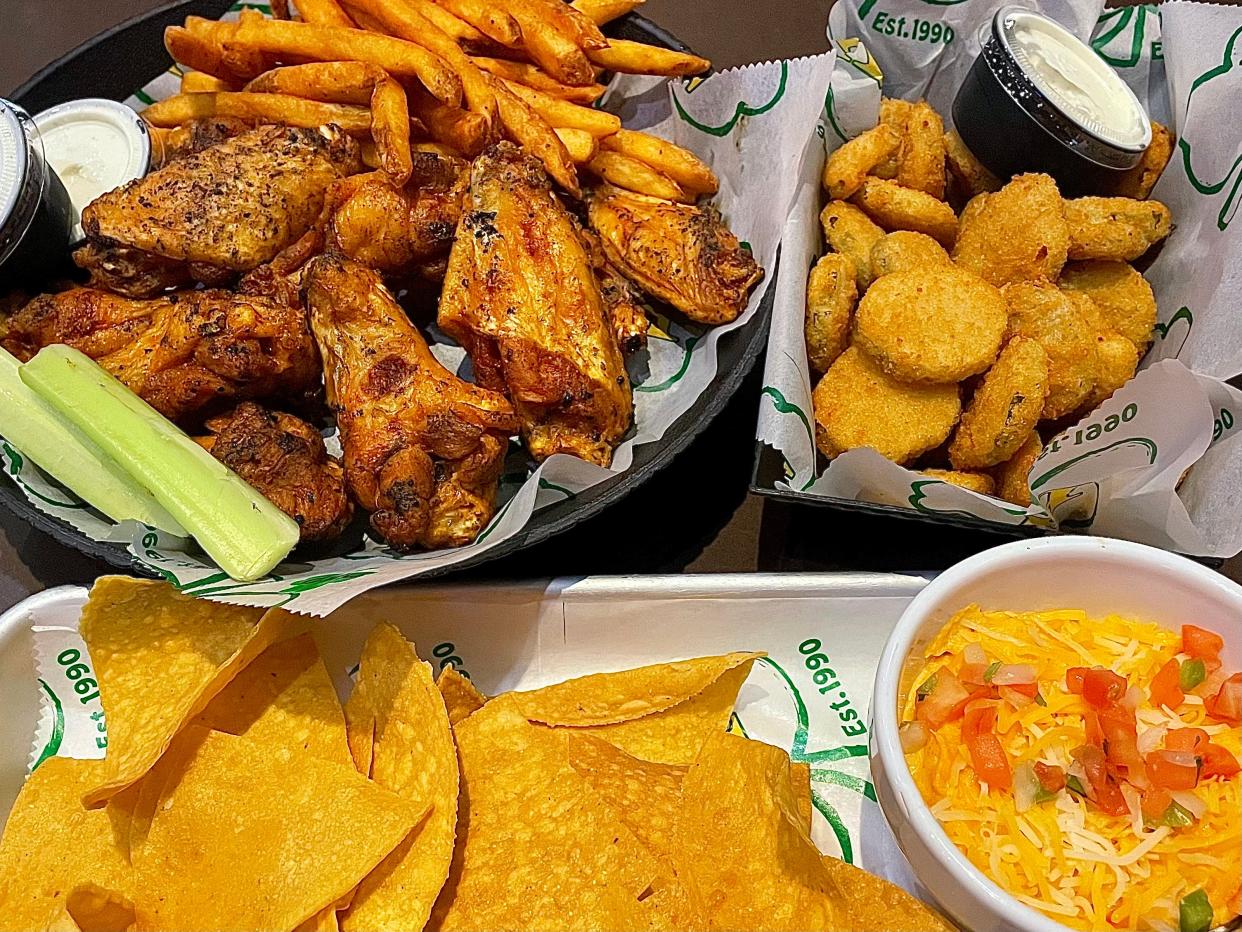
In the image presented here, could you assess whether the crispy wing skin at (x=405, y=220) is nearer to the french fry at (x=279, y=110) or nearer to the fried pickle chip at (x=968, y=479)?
the french fry at (x=279, y=110)

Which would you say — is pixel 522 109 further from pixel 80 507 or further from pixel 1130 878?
pixel 1130 878

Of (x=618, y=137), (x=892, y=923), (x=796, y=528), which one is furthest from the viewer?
(x=618, y=137)

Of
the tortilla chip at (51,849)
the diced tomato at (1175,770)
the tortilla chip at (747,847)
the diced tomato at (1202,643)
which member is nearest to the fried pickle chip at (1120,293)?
the diced tomato at (1202,643)

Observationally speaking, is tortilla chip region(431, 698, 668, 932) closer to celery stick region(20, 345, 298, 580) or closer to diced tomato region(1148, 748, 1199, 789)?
celery stick region(20, 345, 298, 580)

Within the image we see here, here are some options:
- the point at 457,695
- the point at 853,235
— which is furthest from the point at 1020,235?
the point at 457,695

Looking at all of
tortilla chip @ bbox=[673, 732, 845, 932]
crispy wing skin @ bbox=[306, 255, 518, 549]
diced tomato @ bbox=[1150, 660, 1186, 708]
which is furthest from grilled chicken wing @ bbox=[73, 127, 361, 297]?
diced tomato @ bbox=[1150, 660, 1186, 708]

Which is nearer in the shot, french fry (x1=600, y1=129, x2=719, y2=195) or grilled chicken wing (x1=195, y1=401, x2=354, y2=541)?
grilled chicken wing (x1=195, y1=401, x2=354, y2=541)

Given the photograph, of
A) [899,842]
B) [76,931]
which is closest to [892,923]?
[899,842]
